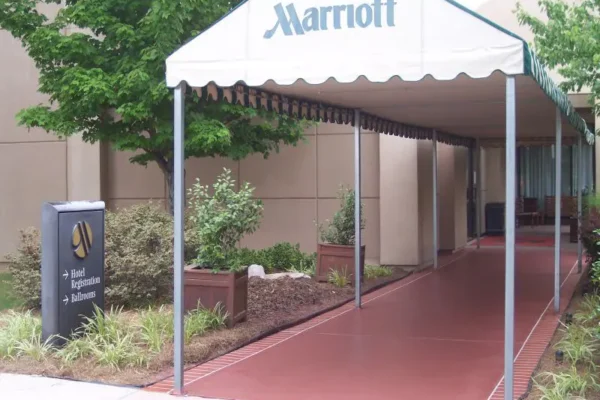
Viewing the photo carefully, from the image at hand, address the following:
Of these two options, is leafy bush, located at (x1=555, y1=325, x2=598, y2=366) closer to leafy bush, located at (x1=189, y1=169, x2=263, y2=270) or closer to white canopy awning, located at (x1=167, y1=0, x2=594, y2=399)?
white canopy awning, located at (x1=167, y1=0, x2=594, y2=399)

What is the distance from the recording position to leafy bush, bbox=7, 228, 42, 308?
10047 millimetres

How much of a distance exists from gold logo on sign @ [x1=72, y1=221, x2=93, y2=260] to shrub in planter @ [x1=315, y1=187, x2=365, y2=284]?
4.96m

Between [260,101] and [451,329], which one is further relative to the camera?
[451,329]

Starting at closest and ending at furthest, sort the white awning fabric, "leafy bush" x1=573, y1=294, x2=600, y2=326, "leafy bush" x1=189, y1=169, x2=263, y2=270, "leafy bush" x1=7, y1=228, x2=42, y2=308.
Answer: the white awning fabric → "leafy bush" x1=573, y1=294, x2=600, y2=326 → "leafy bush" x1=189, y1=169, x2=263, y2=270 → "leafy bush" x1=7, y1=228, x2=42, y2=308

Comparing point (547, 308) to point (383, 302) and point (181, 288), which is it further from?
point (181, 288)

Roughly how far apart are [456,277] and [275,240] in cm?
396

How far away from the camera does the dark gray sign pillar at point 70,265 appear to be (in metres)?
7.75

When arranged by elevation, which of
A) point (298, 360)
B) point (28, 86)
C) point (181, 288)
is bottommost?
point (298, 360)

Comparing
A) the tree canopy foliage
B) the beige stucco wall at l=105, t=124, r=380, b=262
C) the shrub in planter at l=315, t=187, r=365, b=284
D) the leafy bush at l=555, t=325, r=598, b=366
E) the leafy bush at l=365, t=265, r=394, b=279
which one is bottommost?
the leafy bush at l=555, t=325, r=598, b=366

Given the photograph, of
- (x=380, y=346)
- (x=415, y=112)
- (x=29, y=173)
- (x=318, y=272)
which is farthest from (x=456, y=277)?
(x=29, y=173)

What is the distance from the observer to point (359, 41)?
6449 mm

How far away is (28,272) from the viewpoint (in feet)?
33.0

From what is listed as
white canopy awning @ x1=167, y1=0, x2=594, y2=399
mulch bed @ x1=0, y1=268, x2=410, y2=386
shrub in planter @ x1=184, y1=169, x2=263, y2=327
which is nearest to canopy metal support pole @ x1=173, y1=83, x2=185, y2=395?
white canopy awning @ x1=167, y1=0, x2=594, y2=399

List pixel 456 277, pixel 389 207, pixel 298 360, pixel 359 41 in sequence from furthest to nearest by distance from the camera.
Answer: pixel 389 207, pixel 456 277, pixel 298 360, pixel 359 41
